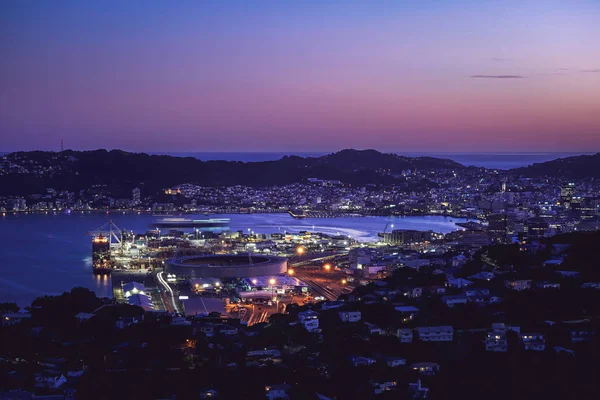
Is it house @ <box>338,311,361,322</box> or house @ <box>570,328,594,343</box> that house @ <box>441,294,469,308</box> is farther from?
house @ <box>570,328,594,343</box>

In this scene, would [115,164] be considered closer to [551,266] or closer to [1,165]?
[1,165]

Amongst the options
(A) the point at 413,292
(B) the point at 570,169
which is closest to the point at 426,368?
(A) the point at 413,292

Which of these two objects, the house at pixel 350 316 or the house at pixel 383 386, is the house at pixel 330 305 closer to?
the house at pixel 350 316

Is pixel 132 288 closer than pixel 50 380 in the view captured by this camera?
No

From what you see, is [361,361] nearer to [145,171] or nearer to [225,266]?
[225,266]

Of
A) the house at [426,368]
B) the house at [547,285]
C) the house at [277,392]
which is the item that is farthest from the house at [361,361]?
the house at [547,285]

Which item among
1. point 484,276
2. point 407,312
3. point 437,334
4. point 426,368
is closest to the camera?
point 426,368

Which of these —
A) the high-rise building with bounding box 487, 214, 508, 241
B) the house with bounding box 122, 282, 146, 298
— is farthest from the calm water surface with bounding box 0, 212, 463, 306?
the high-rise building with bounding box 487, 214, 508, 241
